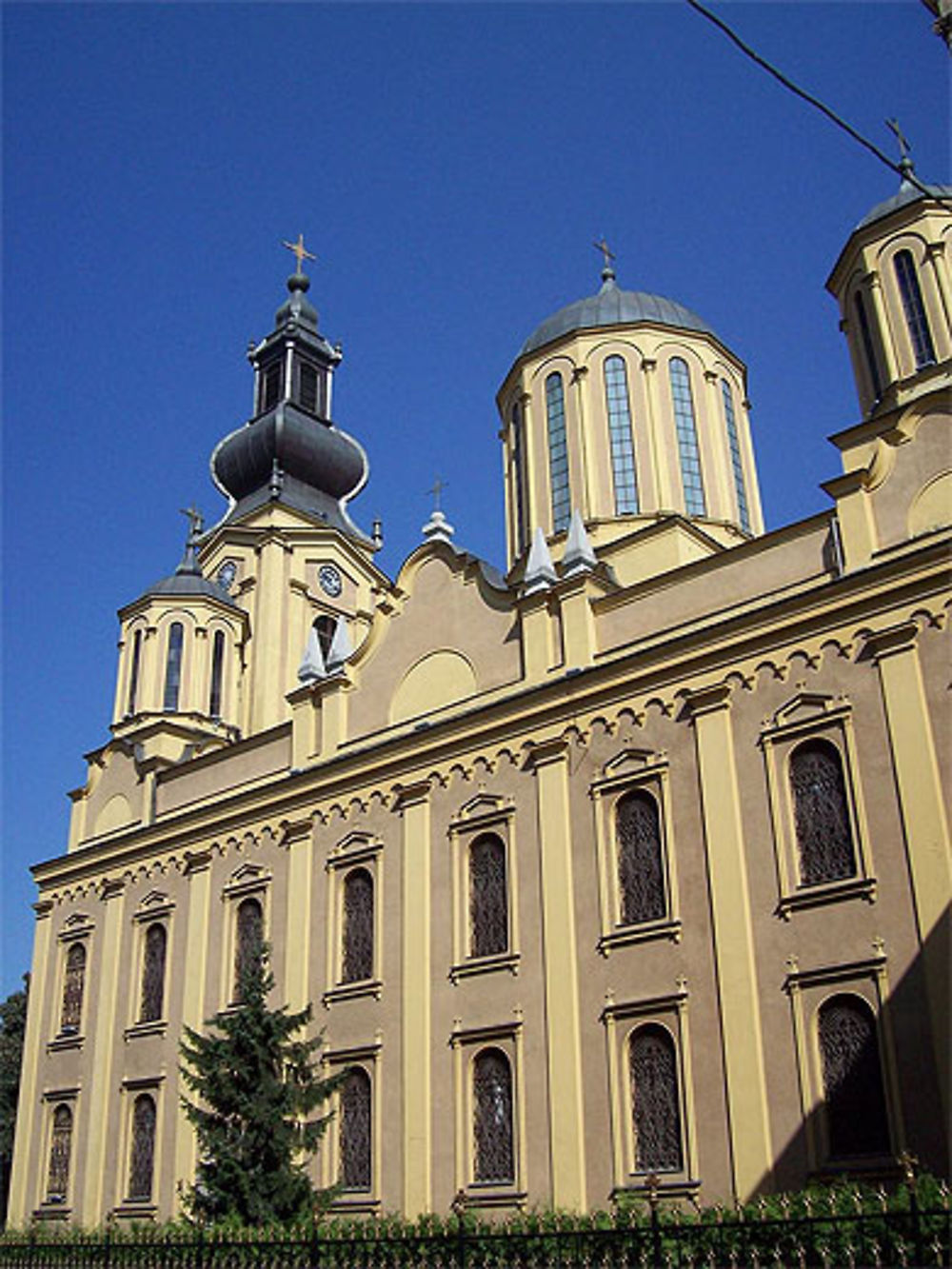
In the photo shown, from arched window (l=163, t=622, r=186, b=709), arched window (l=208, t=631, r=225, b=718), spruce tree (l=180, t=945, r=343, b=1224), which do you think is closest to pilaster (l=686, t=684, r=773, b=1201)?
spruce tree (l=180, t=945, r=343, b=1224)

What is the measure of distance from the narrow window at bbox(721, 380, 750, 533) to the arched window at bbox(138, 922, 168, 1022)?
46.0ft

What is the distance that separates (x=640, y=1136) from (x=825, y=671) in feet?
21.4

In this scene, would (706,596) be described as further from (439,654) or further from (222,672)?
(222,672)

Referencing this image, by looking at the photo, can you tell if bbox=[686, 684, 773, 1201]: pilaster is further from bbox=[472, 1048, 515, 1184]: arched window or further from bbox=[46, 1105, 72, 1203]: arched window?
bbox=[46, 1105, 72, 1203]: arched window

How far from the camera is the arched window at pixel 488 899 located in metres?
19.7

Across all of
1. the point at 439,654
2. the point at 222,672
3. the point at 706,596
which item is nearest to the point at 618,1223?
the point at 706,596

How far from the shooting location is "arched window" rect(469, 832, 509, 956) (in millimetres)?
19672

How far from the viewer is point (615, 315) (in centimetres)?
2681

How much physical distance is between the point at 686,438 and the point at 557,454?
2.56 m

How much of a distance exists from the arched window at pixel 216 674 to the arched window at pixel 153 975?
5437mm

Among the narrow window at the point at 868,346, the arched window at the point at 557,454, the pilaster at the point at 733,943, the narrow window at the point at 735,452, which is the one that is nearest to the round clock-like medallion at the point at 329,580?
the arched window at the point at 557,454

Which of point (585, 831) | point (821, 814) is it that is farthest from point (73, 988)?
point (821, 814)

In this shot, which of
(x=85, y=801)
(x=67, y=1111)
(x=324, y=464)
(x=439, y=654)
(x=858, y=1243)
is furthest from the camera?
(x=324, y=464)

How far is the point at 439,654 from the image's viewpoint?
22609 millimetres
